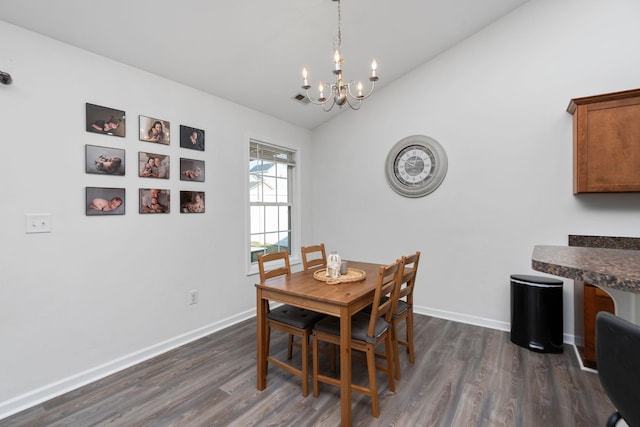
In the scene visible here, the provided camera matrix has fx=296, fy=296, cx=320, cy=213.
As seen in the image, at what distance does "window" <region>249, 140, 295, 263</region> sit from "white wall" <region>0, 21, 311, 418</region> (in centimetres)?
60

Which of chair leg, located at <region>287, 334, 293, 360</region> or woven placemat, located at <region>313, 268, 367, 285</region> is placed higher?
woven placemat, located at <region>313, 268, 367, 285</region>

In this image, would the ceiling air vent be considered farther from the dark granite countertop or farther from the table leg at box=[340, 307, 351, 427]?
the dark granite countertop

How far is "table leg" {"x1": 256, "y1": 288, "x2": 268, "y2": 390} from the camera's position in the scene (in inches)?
84.0

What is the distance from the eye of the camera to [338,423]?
1803 mm

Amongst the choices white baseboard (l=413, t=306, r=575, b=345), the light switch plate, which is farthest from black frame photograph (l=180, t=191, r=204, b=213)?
white baseboard (l=413, t=306, r=575, b=345)

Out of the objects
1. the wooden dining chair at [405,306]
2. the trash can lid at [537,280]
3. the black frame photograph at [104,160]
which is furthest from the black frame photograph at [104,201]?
the trash can lid at [537,280]

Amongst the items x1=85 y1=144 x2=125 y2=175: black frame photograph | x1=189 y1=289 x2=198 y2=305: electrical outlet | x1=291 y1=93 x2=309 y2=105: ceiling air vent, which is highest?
x1=291 y1=93 x2=309 y2=105: ceiling air vent

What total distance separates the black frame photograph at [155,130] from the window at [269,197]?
42.1 inches

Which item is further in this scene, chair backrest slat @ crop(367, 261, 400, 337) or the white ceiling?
the white ceiling

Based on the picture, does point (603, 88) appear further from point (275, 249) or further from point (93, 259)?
point (93, 259)

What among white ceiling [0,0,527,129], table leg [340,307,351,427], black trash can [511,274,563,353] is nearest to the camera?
table leg [340,307,351,427]

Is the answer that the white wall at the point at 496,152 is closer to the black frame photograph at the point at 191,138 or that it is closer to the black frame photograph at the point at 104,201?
the black frame photograph at the point at 191,138

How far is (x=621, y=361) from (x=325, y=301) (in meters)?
1.34

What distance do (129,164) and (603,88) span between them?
4233 mm
